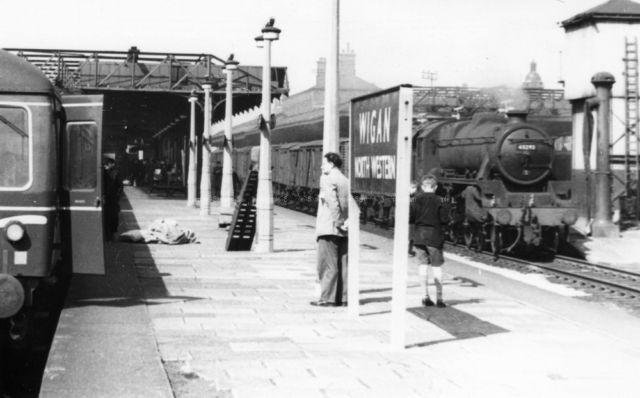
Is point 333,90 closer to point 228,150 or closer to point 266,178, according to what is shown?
point 266,178

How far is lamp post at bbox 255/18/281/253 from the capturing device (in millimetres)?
16391

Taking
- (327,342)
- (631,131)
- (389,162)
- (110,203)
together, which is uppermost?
(631,131)

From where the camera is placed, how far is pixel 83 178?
29.5 feet

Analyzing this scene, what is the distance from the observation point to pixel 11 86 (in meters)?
7.91

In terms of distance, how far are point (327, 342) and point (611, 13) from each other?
693 inches

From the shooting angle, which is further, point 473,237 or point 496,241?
point 473,237

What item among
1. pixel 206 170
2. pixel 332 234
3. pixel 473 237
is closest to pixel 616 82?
pixel 473 237

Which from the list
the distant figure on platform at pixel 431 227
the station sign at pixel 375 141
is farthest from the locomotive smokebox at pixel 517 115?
the station sign at pixel 375 141

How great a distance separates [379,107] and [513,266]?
8.58 meters

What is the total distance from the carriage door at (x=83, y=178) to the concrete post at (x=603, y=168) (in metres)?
14.0

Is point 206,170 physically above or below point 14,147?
below

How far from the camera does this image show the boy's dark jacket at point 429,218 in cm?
1042

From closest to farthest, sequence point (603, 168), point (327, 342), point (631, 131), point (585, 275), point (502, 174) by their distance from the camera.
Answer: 1. point (327, 342)
2. point (585, 275)
3. point (502, 174)
4. point (603, 168)
5. point (631, 131)

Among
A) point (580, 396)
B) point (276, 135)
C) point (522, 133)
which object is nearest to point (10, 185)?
point (580, 396)
